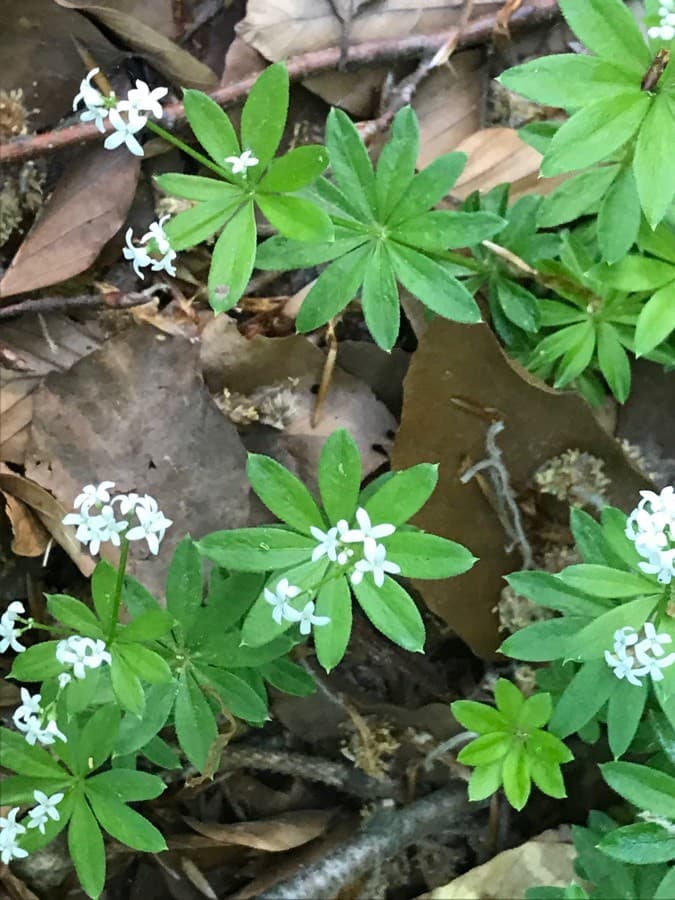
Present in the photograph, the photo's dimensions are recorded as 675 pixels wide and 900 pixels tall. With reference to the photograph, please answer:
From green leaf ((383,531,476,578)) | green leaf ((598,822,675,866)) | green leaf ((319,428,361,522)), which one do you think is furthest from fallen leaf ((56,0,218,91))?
green leaf ((598,822,675,866))

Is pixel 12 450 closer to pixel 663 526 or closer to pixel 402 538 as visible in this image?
pixel 402 538

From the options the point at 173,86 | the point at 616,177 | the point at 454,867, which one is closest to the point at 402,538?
the point at 616,177

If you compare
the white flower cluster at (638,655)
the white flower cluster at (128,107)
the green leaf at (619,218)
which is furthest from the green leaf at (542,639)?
the white flower cluster at (128,107)

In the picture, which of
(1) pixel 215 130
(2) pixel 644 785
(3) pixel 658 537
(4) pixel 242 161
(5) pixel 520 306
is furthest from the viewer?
(5) pixel 520 306

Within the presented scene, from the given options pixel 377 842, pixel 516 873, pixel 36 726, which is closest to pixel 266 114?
pixel 36 726

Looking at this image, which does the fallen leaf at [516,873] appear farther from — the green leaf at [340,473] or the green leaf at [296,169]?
the green leaf at [296,169]

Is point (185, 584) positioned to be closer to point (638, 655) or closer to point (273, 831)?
point (273, 831)
